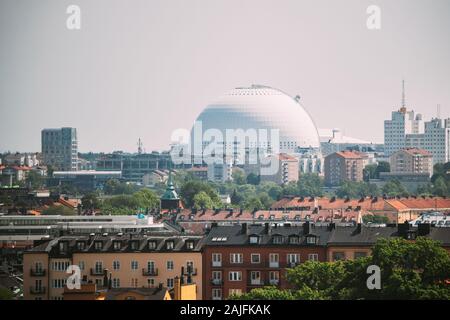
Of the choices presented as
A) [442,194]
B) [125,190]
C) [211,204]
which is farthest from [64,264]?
[125,190]

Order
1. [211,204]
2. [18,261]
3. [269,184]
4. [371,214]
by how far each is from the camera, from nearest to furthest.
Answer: [18,261] → [371,214] → [211,204] → [269,184]

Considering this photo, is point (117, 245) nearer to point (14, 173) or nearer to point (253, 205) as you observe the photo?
point (253, 205)

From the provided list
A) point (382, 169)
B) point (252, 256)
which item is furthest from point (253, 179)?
point (252, 256)

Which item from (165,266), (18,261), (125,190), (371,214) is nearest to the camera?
(165,266)

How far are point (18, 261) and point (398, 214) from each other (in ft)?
187

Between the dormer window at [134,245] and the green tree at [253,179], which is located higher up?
the green tree at [253,179]

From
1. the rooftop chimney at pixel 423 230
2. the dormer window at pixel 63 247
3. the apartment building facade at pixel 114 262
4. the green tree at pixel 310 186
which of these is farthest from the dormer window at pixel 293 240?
the green tree at pixel 310 186

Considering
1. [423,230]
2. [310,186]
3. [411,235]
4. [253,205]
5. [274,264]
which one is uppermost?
[310,186]

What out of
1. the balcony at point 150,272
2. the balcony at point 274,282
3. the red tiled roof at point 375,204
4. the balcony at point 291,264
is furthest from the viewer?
the red tiled roof at point 375,204

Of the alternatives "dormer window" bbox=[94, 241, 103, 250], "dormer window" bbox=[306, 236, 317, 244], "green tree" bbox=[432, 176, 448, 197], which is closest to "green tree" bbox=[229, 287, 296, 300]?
"dormer window" bbox=[94, 241, 103, 250]

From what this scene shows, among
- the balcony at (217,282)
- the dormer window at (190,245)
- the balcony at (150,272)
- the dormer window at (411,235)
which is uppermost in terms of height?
the dormer window at (411,235)

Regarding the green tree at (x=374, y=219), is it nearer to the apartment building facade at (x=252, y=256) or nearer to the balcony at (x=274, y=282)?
the apartment building facade at (x=252, y=256)
